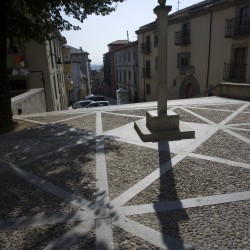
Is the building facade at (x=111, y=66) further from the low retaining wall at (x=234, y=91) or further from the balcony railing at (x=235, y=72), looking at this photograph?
the low retaining wall at (x=234, y=91)

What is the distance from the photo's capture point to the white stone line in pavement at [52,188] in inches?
138

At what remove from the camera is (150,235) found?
2855 mm

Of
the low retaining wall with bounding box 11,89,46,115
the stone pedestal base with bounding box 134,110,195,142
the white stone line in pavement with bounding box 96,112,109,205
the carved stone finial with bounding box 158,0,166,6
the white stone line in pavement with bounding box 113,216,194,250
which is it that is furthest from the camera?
the low retaining wall with bounding box 11,89,46,115

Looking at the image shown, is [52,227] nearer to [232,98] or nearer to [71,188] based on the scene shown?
[71,188]

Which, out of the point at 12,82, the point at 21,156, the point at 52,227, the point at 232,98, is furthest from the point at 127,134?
the point at 12,82

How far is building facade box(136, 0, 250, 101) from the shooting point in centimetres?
1555

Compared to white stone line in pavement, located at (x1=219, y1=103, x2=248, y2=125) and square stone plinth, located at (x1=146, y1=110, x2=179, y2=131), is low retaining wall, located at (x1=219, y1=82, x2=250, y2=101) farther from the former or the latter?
square stone plinth, located at (x1=146, y1=110, x2=179, y2=131)

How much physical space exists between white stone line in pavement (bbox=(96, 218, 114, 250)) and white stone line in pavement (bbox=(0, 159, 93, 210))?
15.0 inches

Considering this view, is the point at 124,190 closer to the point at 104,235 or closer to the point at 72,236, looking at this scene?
the point at 104,235

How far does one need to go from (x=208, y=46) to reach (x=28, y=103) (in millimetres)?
13174

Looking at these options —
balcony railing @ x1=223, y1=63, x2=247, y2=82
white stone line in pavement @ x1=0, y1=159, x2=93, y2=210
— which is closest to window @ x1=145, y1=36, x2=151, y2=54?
balcony railing @ x1=223, y1=63, x2=247, y2=82

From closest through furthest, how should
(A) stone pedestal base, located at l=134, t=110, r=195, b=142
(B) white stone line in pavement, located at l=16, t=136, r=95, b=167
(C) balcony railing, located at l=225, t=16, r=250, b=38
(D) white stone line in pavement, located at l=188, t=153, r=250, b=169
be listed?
(D) white stone line in pavement, located at l=188, t=153, r=250, b=169 → (B) white stone line in pavement, located at l=16, t=136, r=95, b=167 → (A) stone pedestal base, located at l=134, t=110, r=195, b=142 → (C) balcony railing, located at l=225, t=16, r=250, b=38

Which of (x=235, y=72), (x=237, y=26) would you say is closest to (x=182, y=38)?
(x=237, y=26)

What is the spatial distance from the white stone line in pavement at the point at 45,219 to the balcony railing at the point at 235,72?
14.9m
